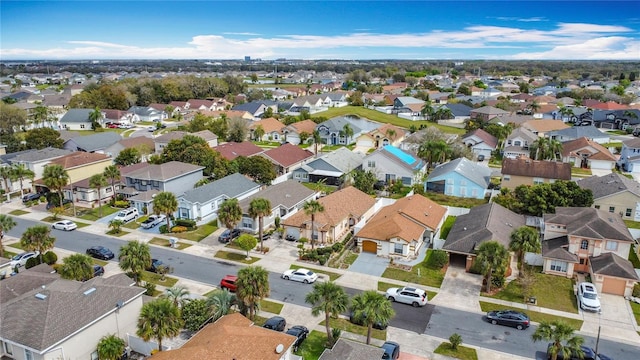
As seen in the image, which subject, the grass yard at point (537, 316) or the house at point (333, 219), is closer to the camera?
the grass yard at point (537, 316)

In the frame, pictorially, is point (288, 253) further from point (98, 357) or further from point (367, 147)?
point (367, 147)

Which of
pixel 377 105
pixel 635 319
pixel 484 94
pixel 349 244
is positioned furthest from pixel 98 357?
pixel 484 94

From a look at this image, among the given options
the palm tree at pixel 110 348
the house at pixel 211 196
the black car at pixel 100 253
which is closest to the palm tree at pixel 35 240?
the black car at pixel 100 253

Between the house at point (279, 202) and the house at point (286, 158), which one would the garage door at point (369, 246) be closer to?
the house at point (279, 202)

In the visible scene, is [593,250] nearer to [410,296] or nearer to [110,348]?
[410,296]

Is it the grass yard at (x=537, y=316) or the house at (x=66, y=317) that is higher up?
the house at (x=66, y=317)
